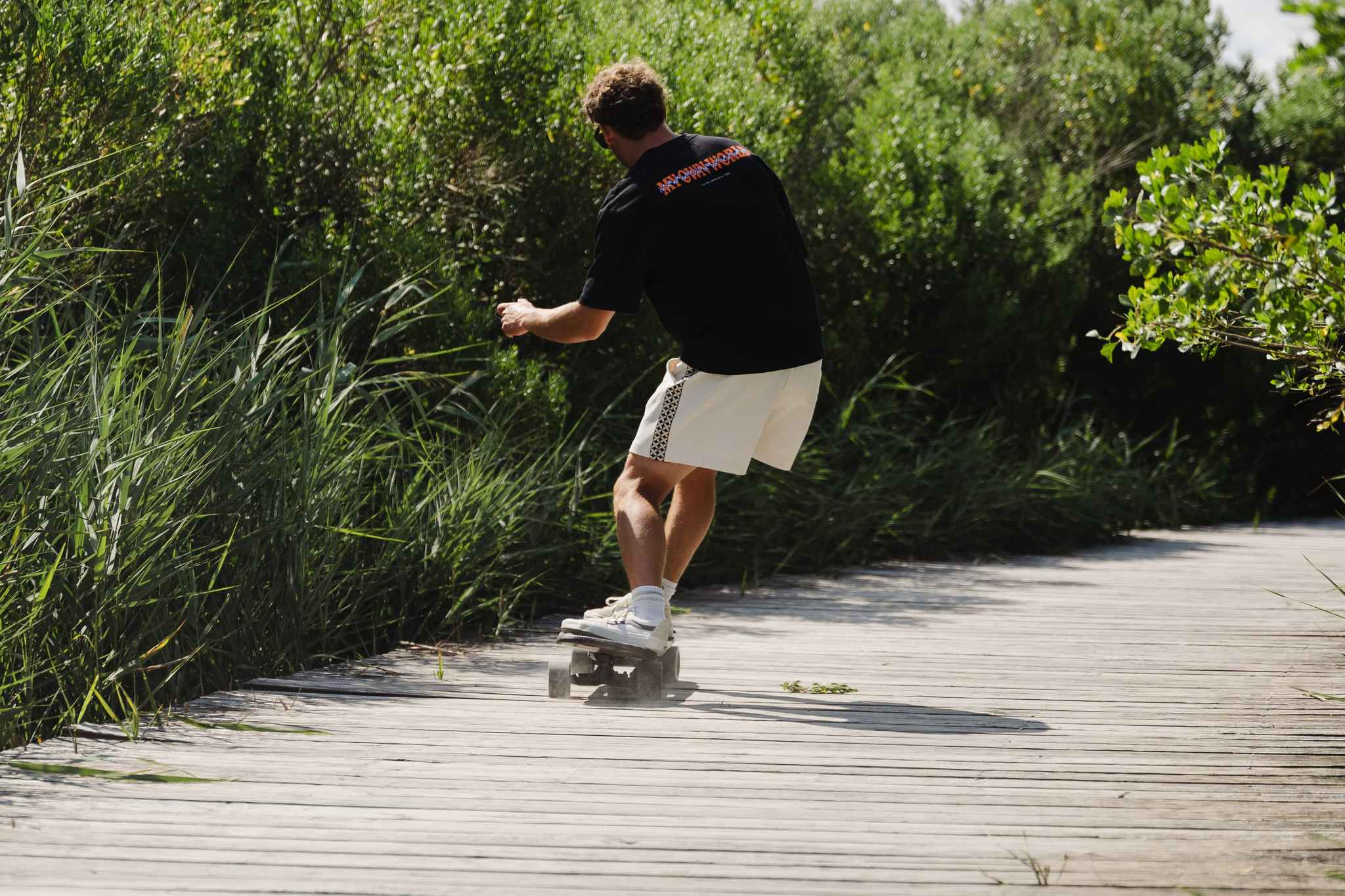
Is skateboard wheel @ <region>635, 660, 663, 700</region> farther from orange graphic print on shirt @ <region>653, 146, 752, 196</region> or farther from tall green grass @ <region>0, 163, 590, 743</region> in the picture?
orange graphic print on shirt @ <region>653, 146, 752, 196</region>

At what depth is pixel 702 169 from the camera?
4359mm

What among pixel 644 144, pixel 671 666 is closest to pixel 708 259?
pixel 644 144

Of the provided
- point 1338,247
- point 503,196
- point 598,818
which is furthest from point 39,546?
point 503,196

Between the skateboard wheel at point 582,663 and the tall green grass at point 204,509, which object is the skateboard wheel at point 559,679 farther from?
the tall green grass at point 204,509

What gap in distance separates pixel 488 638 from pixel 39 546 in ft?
6.61

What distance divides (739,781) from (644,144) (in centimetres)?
197

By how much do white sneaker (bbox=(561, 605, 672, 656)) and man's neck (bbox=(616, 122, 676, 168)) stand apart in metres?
1.35

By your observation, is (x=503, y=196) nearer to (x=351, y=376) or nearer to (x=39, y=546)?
(x=351, y=376)

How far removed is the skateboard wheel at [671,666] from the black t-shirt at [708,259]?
2.82ft

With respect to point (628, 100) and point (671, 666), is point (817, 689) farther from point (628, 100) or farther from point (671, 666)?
point (628, 100)

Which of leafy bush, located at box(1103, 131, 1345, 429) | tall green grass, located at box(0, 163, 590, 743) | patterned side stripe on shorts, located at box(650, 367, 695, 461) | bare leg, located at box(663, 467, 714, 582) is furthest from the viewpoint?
bare leg, located at box(663, 467, 714, 582)

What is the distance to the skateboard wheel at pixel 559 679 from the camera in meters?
4.41

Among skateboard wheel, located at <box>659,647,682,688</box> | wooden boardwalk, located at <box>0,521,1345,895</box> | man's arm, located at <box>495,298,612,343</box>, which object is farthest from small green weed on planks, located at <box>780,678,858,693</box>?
man's arm, located at <box>495,298,612,343</box>

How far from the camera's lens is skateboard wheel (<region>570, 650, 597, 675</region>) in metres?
4.41
